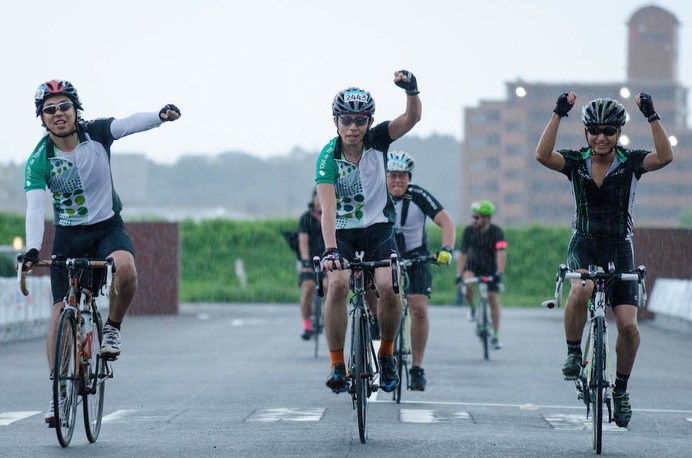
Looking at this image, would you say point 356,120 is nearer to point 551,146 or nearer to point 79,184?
point 551,146

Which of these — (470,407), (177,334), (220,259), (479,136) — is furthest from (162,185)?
(470,407)

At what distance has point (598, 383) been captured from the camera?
25.7 feet

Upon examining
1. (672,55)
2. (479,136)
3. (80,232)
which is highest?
(672,55)

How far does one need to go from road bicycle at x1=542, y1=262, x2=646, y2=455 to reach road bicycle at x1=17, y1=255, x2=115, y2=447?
9.46 ft

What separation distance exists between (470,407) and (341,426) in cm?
225

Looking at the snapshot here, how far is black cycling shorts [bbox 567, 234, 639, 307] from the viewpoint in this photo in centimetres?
831

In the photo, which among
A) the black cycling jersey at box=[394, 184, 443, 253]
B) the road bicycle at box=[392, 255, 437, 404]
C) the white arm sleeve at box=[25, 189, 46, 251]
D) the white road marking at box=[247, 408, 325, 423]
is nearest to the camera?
the white arm sleeve at box=[25, 189, 46, 251]

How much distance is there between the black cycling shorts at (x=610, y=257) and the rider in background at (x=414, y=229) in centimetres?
329

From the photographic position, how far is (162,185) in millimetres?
148250

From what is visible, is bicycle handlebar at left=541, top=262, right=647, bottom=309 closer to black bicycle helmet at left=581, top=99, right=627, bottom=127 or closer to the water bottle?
black bicycle helmet at left=581, top=99, right=627, bottom=127

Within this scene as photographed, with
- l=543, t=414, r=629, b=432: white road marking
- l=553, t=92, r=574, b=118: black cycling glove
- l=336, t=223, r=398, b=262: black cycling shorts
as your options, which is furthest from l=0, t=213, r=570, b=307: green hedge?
l=553, t=92, r=574, b=118: black cycling glove

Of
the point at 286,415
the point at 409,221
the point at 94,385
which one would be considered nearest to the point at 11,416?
the point at 286,415

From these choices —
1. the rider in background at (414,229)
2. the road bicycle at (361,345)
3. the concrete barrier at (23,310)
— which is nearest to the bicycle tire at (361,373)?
the road bicycle at (361,345)

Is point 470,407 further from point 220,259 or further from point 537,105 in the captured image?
point 537,105
